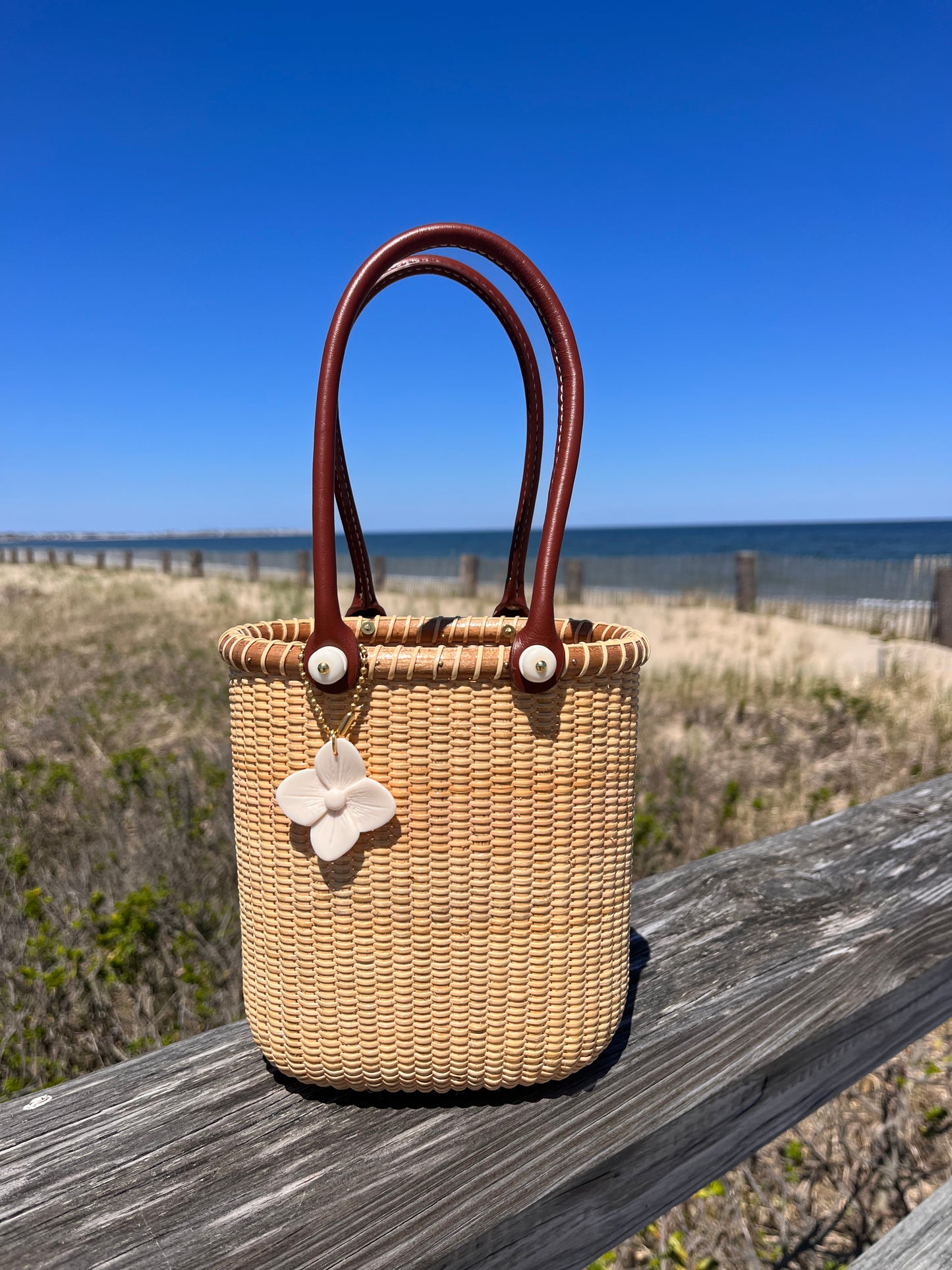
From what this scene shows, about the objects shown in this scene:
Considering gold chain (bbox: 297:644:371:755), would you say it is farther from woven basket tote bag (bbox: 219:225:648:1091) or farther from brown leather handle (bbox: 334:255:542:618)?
brown leather handle (bbox: 334:255:542:618)

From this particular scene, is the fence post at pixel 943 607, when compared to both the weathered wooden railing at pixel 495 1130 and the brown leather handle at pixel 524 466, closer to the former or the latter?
the weathered wooden railing at pixel 495 1130

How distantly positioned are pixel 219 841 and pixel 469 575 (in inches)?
546

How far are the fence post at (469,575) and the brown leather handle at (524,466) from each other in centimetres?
1477

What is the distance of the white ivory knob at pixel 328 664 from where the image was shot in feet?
2.61

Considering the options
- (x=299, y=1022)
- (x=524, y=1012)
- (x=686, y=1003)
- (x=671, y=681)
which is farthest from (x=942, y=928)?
(x=671, y=681)

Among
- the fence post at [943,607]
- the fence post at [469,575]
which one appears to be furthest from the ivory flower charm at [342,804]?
the fence post at [469,575]

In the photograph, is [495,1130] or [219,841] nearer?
[495,1130]

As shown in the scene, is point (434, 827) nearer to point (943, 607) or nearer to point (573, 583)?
point (943, 607)

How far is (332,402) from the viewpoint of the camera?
87cm

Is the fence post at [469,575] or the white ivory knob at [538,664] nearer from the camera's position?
the white ivory knob at [538,664]

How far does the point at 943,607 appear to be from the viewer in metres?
8.96

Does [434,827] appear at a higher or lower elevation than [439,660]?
lower

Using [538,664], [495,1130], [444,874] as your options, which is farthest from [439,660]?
[495,1130]

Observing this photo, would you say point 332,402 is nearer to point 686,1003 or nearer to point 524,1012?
point 524,1012
